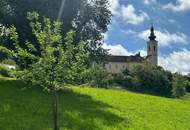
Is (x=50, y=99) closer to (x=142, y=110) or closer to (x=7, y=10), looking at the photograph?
(x=142, y=110)

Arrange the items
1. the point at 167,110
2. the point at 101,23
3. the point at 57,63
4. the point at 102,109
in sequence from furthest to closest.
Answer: the point at 101,23 → the point at 167,110 → the point at 102,109 → the point at 57,63

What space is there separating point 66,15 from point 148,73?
320 feet

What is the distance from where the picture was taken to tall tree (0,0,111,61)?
4281 centimetres

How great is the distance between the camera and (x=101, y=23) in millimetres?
47250

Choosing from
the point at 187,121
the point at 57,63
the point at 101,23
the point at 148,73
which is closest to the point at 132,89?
the point at 148,73

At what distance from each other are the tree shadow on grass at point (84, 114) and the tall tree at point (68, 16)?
7.49 m

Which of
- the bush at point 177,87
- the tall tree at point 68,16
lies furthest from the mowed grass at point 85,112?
the bush at point 177,87

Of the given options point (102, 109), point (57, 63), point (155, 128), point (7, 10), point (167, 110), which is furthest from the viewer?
point (7, 10)

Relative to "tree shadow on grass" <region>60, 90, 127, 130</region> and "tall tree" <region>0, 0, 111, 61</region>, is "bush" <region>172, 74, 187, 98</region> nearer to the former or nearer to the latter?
"tall tree" <region>0, 0, 111, 61</region>

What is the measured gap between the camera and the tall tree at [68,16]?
1686 inches

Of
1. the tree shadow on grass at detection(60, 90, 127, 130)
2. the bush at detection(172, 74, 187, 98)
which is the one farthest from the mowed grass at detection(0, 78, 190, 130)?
the bush at detection(172, 74, 187, 98)

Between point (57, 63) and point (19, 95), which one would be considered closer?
point (57, 63)

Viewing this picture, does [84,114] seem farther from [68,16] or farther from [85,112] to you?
[68,16]

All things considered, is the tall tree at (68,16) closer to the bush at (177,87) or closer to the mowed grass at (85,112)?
the mowed grass at (85,112)
